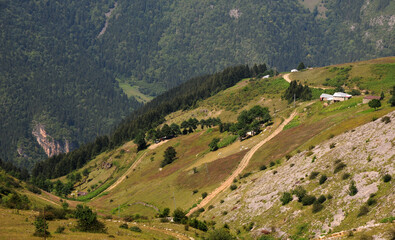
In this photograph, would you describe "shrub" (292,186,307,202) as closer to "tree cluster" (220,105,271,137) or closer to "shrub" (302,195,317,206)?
"shrub" (302,195,317,206)

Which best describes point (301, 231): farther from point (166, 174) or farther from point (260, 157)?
point (166, 174)

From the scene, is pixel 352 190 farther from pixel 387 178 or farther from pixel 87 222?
pixel 87 222

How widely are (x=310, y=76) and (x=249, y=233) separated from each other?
14188cm

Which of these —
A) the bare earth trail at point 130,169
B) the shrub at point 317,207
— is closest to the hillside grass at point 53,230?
the shrub at point 317,207

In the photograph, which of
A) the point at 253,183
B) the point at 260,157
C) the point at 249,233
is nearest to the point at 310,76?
the point at 260,157

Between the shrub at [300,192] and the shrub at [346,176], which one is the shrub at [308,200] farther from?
the shrub at [346,176]

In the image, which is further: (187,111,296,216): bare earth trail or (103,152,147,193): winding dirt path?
(103,152,147,193): winding dirt path

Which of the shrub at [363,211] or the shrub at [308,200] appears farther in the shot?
the shrub at [308,200]

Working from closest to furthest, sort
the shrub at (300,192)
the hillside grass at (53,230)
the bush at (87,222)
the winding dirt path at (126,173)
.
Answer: the hillside grass at (53,230), the bush at (87,222), the shrub at (300,192), the winding dirt path at (126,173)

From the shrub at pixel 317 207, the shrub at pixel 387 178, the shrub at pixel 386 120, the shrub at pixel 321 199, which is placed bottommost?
the shrub at pixel 317 207

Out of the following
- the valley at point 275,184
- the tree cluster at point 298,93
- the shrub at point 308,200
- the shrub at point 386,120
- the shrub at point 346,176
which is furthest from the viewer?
the tree cluster at point 298,93

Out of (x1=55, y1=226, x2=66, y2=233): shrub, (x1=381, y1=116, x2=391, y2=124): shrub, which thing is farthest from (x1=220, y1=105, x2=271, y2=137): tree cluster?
(x1=55, y1=226, x2=66, y2=233): shrub

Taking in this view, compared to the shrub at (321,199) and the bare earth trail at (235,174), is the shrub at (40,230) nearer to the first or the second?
the shrub at (321,199)

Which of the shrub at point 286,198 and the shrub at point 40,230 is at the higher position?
the shrub at point 40,230
